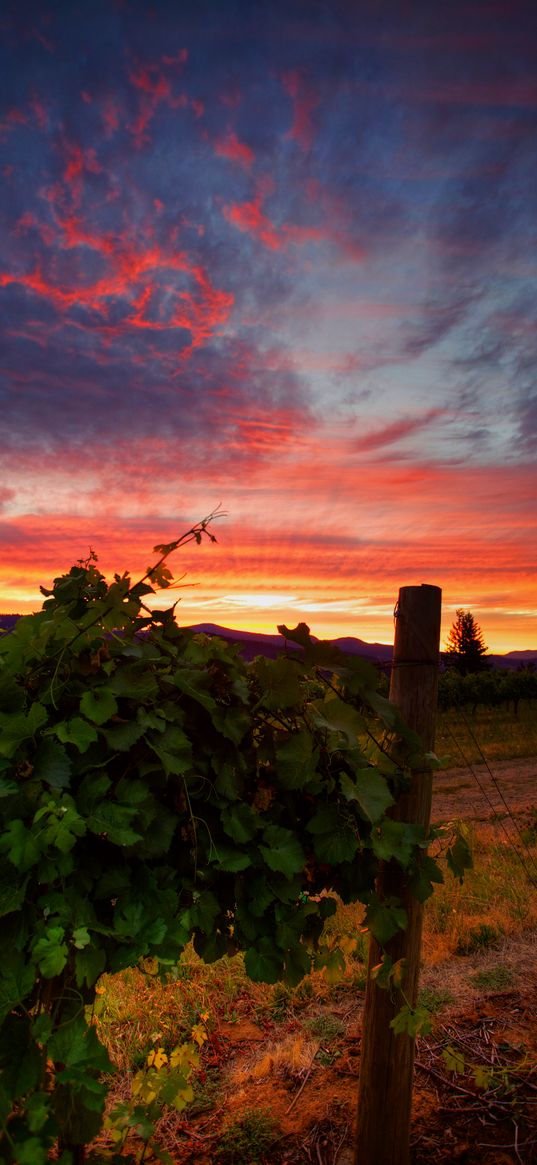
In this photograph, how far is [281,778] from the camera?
7.71 feet

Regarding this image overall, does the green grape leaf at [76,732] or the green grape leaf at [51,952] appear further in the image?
the green grape leaf at [76,732]

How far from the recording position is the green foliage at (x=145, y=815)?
1.88 metres

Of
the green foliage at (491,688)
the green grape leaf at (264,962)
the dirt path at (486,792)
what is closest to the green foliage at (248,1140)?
the green grape leaf at (264,962)

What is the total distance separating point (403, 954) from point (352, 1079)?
1282 mm

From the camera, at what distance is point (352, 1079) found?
3746mm

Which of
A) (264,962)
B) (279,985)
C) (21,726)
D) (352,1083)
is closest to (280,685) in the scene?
(21,726)

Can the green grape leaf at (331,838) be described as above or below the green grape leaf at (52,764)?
below

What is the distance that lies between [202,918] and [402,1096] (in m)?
1.63

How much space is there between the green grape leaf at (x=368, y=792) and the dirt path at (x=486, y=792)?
8.00 metres

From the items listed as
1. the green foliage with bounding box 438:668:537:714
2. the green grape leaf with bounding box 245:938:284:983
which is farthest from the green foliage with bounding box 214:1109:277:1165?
the green foliage with bounding box 438:668:537:714

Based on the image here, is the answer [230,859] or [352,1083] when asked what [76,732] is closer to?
[230,859]

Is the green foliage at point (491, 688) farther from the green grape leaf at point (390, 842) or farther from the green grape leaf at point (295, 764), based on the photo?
the green grape leaf at point (295, 764)

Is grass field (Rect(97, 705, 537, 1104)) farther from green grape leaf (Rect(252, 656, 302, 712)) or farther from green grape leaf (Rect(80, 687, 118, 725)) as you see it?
green grape leaf (Rect(80, 687, 118, 725))

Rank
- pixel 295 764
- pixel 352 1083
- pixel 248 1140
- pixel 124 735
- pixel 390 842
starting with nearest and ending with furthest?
1. pixel 124 735
2. pixel 295 764
3. pixel 390 842
4. pixel 248 1140
5. pixel 352 1083
